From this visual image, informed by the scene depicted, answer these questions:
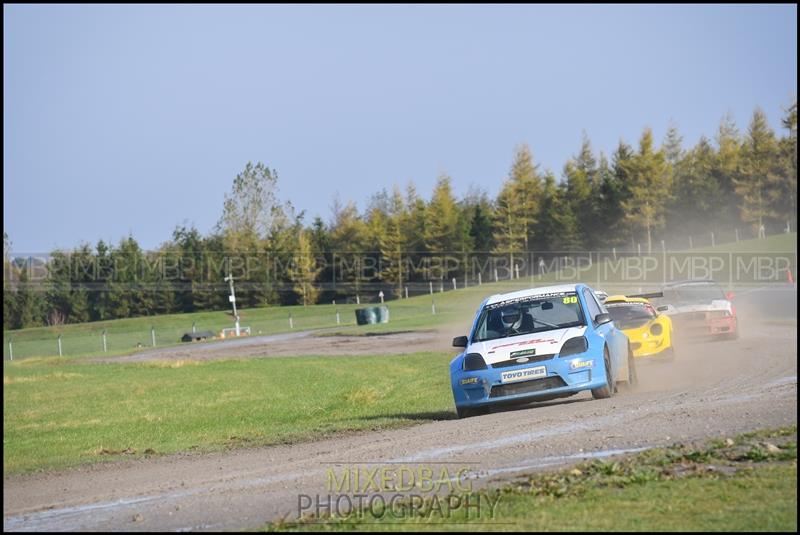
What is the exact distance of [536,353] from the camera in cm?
1338

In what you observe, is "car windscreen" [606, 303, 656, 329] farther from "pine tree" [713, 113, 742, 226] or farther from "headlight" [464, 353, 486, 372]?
"pine tree" [713, 113, 742, 226]

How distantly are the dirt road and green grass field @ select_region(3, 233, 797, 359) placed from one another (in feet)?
153

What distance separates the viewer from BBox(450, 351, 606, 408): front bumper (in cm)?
1328

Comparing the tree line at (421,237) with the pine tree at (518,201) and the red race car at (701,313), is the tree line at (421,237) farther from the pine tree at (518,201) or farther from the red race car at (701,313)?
the red race car at (701,313)

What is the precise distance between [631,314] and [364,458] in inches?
435

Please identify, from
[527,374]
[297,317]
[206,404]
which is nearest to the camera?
[527,374]

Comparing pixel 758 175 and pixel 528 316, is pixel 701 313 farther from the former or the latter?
pixel 758 175

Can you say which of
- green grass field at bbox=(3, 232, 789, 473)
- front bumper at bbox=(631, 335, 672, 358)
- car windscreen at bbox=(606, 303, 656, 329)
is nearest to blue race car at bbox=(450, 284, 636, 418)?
green grass field at bbox=(3, 232, 789, 473)

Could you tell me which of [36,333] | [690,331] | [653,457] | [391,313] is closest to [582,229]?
[391,313]

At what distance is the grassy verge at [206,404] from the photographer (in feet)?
48.8

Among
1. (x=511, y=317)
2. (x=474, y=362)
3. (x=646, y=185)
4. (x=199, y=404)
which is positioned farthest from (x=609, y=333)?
(x=646, y=185)

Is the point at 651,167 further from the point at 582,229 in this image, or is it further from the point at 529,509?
the point at 529,509

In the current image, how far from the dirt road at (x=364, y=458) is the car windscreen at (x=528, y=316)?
1.07 m

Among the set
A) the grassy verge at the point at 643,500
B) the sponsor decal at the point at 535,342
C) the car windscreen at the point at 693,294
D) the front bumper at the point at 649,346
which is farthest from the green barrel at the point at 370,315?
the grassy verge at the point at 643,500
